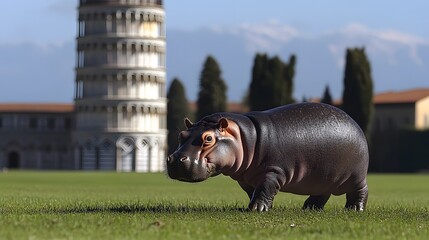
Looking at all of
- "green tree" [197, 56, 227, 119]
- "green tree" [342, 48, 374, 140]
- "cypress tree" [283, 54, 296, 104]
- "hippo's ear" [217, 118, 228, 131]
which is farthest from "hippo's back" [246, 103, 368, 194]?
"green tree" [197, 56, 227, 119]

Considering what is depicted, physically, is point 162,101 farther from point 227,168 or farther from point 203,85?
point 227,168

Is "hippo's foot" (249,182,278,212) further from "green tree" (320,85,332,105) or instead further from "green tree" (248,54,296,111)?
"green tree" (320,85,332,105)

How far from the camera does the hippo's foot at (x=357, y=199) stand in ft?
78.7

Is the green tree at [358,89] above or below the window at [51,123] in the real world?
above

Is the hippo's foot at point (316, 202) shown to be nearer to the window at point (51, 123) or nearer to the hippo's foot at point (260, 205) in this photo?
the hippo's foot at point (260, 205)

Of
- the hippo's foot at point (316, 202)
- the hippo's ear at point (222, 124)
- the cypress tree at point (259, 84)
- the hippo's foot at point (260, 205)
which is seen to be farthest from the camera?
the cypress tree at point (259, 84)

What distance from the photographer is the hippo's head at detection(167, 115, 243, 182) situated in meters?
20.7

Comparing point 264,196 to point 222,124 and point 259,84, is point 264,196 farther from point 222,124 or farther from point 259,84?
point 259,84

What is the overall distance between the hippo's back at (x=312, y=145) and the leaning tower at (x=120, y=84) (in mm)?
125253

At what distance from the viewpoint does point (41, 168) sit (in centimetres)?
15975

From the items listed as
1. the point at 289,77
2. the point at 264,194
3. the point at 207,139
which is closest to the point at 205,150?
the point at 207,139

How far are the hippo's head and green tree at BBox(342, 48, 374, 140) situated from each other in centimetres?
10325

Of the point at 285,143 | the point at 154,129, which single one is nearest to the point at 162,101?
the point at 154,129

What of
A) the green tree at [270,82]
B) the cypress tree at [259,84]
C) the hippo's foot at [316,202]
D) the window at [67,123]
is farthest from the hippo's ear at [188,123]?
the window at [67,123]
